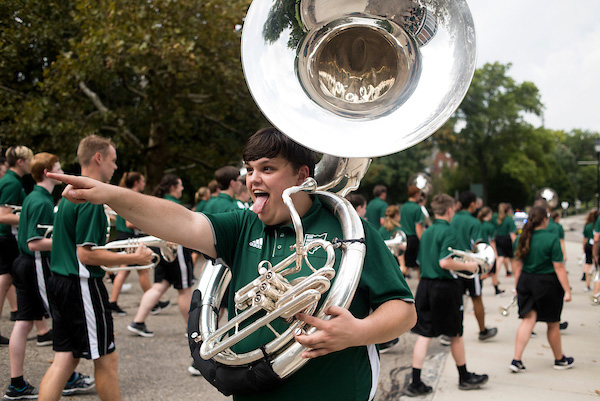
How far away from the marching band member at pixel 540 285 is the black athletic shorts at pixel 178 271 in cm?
348

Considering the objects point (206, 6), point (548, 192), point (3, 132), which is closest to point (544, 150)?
point (548, 192)

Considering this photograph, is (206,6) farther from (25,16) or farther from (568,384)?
(568,384)

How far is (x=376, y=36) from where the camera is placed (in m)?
2.20

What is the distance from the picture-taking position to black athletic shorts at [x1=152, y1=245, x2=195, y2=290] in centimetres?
577

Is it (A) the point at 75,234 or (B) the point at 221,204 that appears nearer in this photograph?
(A) the point at 75,234

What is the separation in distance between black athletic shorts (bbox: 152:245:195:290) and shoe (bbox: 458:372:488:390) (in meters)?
3.05

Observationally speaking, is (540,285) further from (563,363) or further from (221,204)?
(221,204)

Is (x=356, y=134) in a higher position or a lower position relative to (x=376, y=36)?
lower


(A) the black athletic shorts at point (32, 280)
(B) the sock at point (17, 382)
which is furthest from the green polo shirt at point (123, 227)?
(B) the sock at point (17, 382)

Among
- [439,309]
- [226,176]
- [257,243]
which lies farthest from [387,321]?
[226,176]

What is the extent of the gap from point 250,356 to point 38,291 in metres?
3.27

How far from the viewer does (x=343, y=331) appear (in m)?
1.61

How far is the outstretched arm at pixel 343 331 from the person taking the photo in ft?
5.21

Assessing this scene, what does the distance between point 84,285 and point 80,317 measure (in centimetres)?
20
